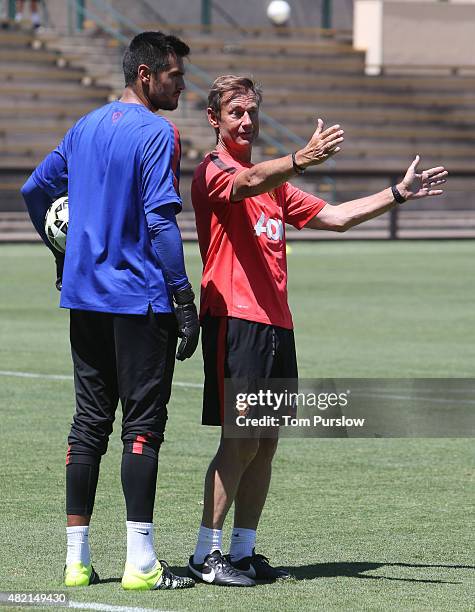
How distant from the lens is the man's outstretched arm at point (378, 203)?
19.4 feet

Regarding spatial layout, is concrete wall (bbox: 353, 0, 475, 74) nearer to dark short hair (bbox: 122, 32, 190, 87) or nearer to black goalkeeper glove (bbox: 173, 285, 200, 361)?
dark short hair (bbox: 122, 32, 190, 87)

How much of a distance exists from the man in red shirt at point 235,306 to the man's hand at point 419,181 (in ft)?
1.67

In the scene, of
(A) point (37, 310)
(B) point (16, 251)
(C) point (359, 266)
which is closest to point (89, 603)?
(A) point (37, 310)

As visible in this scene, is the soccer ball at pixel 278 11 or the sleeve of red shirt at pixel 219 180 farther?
the soccer ball at pixel 278 11

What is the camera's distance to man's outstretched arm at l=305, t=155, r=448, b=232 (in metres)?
5.91

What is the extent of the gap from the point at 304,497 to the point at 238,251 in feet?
6.78

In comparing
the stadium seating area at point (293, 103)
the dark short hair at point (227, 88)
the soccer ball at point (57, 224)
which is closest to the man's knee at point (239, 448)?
the soccer ball at point (57, 224)

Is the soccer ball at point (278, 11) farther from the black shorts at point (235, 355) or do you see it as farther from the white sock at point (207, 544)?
the white sock at point (207, 544)

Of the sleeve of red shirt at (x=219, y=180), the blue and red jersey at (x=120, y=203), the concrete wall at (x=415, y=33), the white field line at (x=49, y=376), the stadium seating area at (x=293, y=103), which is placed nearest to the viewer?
the blue and red jersey at (x=120, y=203)

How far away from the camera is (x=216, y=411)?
5.60 meters

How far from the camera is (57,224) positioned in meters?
5.83

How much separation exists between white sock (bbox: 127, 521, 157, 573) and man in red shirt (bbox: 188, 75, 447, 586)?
0.97 ft

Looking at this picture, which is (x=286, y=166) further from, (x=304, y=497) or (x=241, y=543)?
(x=304, y=497)

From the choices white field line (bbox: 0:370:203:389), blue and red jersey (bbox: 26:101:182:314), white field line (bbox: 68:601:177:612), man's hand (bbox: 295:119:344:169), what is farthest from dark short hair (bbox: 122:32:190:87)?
white field line (bbox: 0:370:203:389)
